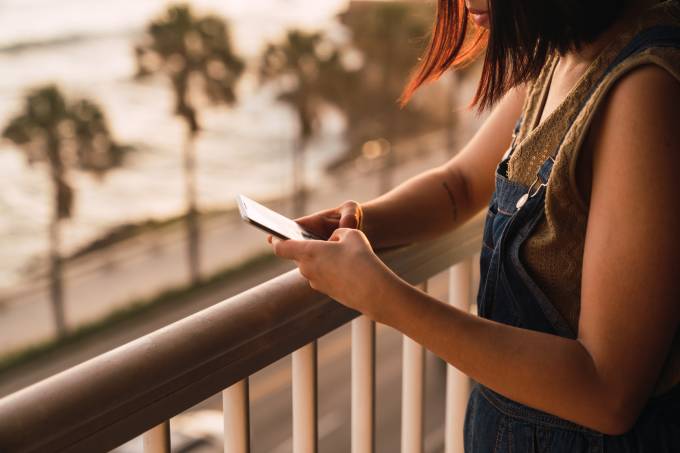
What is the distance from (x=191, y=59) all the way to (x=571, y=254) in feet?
53.0

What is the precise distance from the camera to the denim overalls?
771 mm

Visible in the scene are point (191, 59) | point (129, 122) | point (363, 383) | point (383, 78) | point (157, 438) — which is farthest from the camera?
point (383, 78)

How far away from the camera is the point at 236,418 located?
2.49 feet

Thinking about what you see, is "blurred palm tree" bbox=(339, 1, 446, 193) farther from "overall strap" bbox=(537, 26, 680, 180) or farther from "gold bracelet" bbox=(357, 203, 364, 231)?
"overall strap" bbox=(537, 26, 680, 180)

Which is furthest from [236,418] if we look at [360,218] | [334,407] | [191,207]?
[191,207]

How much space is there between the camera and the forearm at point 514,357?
2.25ft

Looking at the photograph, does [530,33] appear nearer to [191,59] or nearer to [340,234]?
[340,234]

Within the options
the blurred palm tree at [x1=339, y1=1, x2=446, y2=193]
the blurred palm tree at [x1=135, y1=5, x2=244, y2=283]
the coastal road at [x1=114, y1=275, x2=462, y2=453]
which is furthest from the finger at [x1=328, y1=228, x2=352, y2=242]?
the blurred palm tree at [x1=339, y1=1, x2=446, y2=193]

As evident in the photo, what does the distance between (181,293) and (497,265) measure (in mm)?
16897

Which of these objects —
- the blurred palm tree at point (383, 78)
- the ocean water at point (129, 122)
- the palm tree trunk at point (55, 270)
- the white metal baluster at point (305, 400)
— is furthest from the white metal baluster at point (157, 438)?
the blurred palm tree at point (383, 78)

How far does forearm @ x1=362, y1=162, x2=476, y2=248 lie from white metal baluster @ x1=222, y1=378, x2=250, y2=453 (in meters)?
0.26

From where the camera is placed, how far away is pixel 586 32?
76cm

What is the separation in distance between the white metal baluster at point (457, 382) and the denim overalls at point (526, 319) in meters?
0.24

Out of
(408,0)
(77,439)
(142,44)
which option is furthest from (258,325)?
(408,0)
